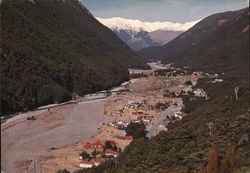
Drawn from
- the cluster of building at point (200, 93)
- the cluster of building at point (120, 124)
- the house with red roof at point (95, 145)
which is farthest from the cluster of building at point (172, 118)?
the cluster of building at point (200, 93)

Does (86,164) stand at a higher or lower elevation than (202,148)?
lower

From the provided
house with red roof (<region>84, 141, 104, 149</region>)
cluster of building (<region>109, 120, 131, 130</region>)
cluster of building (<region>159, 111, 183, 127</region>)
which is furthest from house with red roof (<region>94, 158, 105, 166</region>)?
cluster of building (<region>159, 111, 183, 127</region>)

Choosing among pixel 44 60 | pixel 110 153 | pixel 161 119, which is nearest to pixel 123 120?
pixel 161 119

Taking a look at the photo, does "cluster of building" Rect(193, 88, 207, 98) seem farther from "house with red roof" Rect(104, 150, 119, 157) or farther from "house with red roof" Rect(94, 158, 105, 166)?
"house with red roof" Rect(94, 158, 105, 166)

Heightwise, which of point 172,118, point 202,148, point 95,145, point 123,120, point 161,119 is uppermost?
point 202,148

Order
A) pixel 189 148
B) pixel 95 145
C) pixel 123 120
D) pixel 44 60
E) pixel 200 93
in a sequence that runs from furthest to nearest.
Result: pixel 44 60, pixel 200 93, pixel 123 120, pixel 95 145, pixel 189 148

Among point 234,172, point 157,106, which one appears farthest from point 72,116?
point 234,172

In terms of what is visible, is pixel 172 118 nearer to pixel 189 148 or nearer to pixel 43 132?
pixel 43 132

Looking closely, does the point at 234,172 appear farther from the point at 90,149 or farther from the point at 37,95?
the point at 37,95

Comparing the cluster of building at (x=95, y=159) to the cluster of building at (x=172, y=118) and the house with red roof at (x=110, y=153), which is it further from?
the cluster of building at (x=172, y=118)
